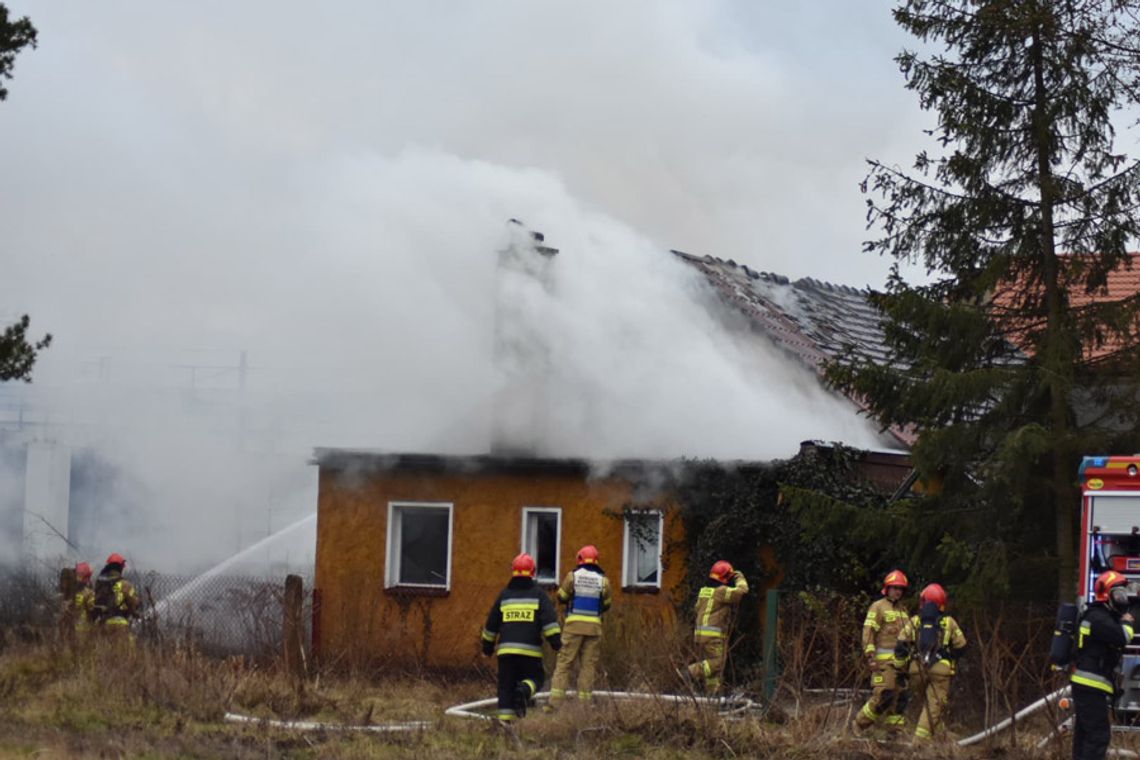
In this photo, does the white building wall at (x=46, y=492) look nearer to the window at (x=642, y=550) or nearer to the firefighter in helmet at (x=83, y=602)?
the firefighter in helmet at (x=83, y=602)

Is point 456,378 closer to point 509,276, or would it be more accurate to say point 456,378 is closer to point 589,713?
point 509,276

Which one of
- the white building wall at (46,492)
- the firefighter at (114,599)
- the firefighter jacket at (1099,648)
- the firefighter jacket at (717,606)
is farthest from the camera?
the white building wall at (46,492)

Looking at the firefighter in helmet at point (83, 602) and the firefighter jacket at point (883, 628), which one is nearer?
the firefighter jacket at point (883, 628)

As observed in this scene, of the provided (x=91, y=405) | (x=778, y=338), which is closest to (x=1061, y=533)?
(x=778, y=338)

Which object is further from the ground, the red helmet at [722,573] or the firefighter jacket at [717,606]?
the red helmet at [722,573]

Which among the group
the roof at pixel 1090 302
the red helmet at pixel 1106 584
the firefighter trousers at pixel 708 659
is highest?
the roof at pixel 1090 302

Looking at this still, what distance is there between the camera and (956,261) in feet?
49.1

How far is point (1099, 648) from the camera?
437 inches

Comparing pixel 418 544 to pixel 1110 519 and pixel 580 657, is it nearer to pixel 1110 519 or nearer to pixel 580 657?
pixel 580 657

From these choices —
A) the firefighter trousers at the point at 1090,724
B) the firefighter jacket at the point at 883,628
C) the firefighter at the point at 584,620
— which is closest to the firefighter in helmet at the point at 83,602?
the firefighter at the point at 584,620

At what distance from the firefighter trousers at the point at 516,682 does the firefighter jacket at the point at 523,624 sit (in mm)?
83

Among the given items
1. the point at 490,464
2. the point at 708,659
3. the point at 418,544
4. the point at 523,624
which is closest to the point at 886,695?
the point at 708,659

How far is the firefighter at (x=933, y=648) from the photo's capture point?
41.5ft

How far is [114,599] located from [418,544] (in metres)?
3.97
